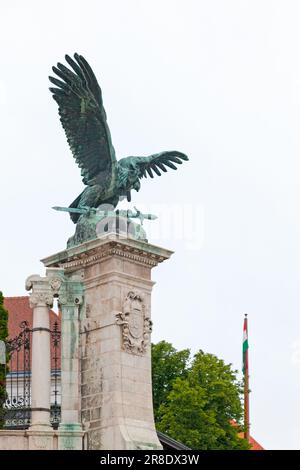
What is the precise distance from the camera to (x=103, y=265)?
67.7ft

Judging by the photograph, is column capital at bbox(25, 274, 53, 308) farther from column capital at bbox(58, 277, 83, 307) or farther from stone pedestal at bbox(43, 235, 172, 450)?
stone pedestal at bbox(43, 235, 172, 450)

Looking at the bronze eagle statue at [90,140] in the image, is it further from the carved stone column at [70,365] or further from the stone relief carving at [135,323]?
the stone relief carving at [135,323]

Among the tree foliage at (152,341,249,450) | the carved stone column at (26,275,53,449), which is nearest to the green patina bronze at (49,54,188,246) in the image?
the carved stone column at (26,275,53,449)

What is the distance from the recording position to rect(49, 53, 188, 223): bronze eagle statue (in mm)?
21234

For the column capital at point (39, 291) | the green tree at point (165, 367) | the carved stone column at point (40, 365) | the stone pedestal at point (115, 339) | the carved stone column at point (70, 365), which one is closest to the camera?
the carved stone column at point (40, 365)

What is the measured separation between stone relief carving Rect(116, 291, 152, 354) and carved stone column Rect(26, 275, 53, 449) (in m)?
1.29

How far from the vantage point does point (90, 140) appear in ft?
70.5

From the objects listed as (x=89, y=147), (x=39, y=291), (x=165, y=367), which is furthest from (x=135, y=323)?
(x=165, y=367)

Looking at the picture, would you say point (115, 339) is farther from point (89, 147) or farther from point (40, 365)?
point (89, 147)

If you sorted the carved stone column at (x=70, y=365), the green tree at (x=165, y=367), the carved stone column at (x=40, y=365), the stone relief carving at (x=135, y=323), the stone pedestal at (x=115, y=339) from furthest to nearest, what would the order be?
the green tree at (x=165, y=367)
the stone relief carving at (x=135, y=323)
the carved stone column at (x=70, y=365)
the stone pedestal at (x=115, y=339)
the carved stone column at (x=40, y=365)

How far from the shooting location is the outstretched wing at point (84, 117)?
835 inches

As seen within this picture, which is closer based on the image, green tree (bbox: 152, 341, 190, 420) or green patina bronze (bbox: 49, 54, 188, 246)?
green patina bronze (bbox: 49, 54, 188, 246)

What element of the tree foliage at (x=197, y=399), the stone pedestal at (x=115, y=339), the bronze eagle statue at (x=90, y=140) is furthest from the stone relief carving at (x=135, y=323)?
the tree foliage at (x=197, y=399)
